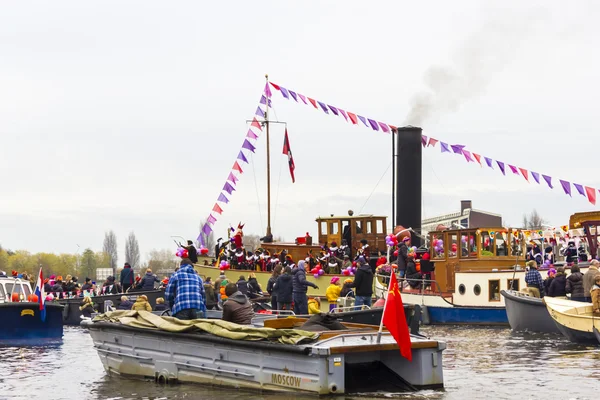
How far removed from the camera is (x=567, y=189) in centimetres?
3022

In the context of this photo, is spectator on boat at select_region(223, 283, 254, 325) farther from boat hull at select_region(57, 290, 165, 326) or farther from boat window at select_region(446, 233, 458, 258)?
boat hull at select_region(57, 290, 165, 326)

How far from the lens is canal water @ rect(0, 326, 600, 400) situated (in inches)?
543

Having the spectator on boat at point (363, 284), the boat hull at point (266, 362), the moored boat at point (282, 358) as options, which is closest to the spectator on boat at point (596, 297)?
the spectator on boat at point (363, 284)

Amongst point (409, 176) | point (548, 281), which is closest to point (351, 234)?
point (409, 176)

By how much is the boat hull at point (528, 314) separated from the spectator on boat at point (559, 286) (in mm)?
763

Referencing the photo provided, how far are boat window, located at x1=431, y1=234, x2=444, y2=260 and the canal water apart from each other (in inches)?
330

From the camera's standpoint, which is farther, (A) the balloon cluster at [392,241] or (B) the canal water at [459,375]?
(A) the balloon cluster at [392,241]

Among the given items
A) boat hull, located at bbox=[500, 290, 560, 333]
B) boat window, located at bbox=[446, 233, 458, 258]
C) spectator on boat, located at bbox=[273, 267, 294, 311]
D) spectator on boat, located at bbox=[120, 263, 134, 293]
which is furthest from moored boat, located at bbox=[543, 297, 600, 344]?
spectator on boat, located at bbox=[120, 263, 134, 293]

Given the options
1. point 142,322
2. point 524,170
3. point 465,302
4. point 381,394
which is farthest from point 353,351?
point 524,170

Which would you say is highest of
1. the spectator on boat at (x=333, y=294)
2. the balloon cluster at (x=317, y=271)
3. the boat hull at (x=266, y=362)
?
the balloon cluster at (x=317, y=271)

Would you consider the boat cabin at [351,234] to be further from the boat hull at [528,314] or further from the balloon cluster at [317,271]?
the boat hull at [528,314]

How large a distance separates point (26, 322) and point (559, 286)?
13.1 metres

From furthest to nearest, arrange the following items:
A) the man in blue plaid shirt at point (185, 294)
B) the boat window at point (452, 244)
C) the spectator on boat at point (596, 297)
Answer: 1. the boat window at point (452, 244)
2. the spectator on boat at point (596, 297)
3. the man in blue plaid shirt at point (185, 294)

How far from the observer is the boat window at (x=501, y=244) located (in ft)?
101
